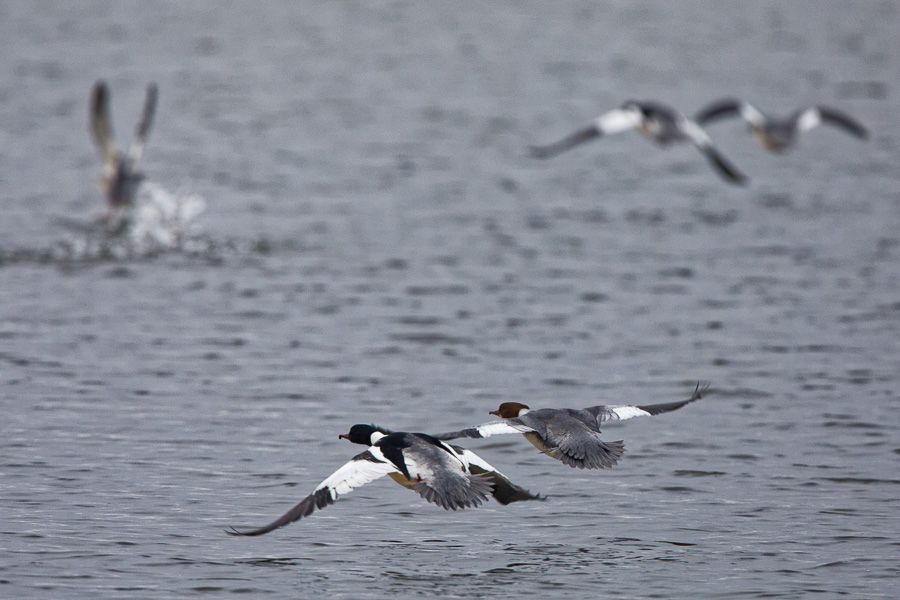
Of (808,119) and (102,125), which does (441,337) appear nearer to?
(102,125)

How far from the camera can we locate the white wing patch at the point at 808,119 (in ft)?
57.8

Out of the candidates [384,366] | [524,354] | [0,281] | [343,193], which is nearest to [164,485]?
[384,366]

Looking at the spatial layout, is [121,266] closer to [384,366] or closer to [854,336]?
[384,366]

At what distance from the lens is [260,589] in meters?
7.07

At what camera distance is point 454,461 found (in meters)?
7.74

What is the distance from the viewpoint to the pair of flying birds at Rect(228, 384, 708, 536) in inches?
291

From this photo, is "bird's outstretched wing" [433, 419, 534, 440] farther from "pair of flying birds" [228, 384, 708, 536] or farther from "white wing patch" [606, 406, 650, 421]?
"white wing patch" [606, 406, 650, 421]

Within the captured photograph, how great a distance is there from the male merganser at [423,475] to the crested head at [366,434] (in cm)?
19

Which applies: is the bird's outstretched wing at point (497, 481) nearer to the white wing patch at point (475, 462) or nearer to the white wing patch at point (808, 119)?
the white wing patch at point (475, 462)

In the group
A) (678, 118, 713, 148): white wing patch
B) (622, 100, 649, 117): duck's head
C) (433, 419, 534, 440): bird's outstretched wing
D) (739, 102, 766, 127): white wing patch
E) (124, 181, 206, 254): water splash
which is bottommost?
(433, 419, 534, 440): bird's outstretched wing

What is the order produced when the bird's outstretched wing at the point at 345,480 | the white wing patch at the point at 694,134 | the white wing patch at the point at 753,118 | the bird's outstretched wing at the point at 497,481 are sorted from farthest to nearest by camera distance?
the white wing patch at the point at 753,118
the white wing patch at the point at 694,134
the bird's outstretched wing at the point at 497,481
the bird's outstretched wing at the point at 345,480

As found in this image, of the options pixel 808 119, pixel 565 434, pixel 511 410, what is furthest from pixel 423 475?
pixel 808 119

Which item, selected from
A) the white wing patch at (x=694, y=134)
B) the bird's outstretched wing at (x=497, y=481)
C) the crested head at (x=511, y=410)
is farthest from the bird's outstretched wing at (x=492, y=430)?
the white wing patch at (x=694, y=134)

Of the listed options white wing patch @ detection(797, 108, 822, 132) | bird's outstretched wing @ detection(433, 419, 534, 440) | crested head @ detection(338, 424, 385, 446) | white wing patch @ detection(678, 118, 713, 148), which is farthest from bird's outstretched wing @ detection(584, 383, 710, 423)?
white wing patch @ detection(797, 108, 822, 132)
